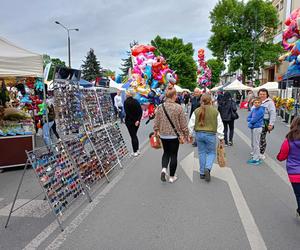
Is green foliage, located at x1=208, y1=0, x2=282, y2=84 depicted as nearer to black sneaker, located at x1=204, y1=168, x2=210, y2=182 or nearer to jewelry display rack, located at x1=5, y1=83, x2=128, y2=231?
jewelry display rack, located at x1=5, y1=83, x2=128, y2=231

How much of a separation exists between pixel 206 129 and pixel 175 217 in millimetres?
2043

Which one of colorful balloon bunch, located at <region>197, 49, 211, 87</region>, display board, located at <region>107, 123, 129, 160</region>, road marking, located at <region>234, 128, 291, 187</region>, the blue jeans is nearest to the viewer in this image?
the blue jeans

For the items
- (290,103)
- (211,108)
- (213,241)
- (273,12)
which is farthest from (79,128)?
(273,12)

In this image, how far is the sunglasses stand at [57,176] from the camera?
366 cm

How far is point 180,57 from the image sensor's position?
55.8 metres

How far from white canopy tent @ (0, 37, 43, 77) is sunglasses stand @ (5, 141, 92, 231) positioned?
2.60 metres

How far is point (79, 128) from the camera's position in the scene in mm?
5691

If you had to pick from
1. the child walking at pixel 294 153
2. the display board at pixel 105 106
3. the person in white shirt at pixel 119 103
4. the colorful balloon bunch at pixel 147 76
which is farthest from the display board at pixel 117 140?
the person in white shirt at pixel 119 103

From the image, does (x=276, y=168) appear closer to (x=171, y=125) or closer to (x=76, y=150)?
(x=171, y=125)

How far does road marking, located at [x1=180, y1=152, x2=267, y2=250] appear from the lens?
3373 millimetres

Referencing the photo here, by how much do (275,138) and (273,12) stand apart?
34.3 meters

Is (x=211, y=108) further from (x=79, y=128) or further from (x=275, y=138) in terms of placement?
(x=275, y=138)

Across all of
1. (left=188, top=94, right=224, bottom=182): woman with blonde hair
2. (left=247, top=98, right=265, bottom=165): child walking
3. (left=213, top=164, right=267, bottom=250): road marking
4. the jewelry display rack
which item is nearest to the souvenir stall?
the jewelry display rack

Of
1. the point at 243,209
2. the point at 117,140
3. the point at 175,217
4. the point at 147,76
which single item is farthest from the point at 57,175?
the point at 147,76
